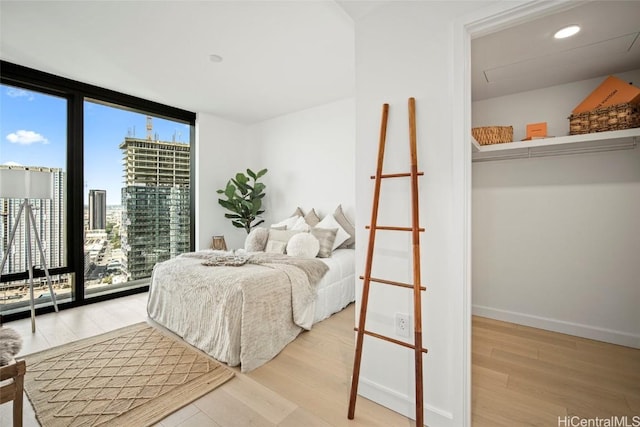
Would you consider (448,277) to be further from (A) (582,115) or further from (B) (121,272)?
(B) (121,272)

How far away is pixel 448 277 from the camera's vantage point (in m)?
1.45

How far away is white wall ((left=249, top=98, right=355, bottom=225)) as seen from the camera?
385 cm

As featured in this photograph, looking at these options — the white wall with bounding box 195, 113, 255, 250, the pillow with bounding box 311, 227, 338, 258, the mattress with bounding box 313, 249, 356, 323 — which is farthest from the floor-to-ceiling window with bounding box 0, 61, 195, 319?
the mattress with bounding box 313, 249, 356, 323

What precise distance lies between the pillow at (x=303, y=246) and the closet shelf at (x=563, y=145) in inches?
70.4

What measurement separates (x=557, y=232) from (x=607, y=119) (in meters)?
0.99

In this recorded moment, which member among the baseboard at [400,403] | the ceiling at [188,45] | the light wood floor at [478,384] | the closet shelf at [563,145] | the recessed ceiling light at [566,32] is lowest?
the light wood floor at [478,384]

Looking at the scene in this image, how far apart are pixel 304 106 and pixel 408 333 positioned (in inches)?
137

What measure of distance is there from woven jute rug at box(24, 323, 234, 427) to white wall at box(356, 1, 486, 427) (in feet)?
3.80

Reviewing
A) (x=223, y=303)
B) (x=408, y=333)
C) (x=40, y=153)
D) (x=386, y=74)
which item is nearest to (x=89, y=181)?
(x=40, y=153)

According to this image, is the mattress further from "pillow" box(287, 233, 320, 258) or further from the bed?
"pillow" box(287, 233, 320, 258)

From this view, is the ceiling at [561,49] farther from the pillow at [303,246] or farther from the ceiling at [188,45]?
the pillow at [303,246]

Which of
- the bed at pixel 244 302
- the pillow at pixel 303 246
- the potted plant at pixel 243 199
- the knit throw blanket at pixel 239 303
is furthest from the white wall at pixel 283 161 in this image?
the knit throw blanket at pixel 239 303

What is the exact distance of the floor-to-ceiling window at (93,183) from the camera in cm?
298

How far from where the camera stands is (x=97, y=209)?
3537mm
